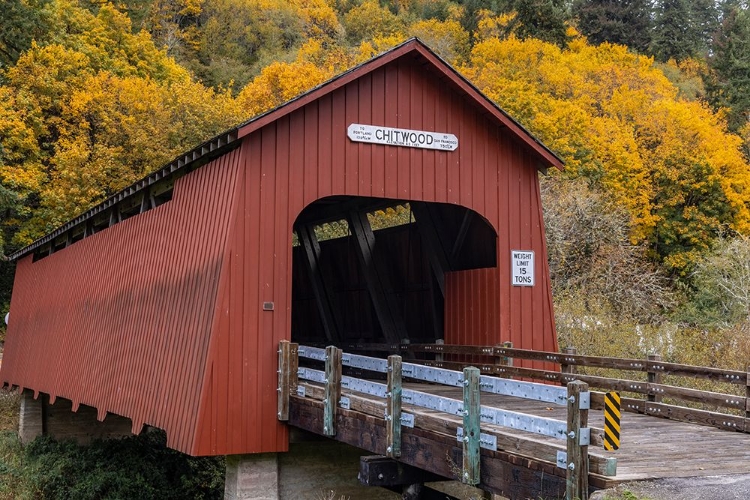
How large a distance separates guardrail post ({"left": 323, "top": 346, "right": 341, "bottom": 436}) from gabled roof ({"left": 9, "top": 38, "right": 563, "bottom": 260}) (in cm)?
299

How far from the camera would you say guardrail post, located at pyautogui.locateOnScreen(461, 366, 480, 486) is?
7.17 m

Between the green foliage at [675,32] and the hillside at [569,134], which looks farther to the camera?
the green foliage at [675,32]

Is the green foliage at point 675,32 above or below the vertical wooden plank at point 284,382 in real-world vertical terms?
above

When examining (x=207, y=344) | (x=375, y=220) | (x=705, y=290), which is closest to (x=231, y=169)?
(x=207, y=344)

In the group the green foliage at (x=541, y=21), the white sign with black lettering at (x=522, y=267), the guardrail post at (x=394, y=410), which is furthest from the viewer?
the green foliage at (x=541, y=21)

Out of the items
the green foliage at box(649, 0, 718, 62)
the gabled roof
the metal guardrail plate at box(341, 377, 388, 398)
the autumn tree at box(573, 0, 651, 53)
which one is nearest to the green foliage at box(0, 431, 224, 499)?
the gabled roof

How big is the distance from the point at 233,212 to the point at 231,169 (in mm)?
668

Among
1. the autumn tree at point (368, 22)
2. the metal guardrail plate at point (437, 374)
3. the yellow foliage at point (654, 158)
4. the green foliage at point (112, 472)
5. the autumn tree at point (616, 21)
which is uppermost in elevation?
the autumn tree at point (368, 22)

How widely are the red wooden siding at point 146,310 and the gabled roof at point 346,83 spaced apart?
263 millimetres

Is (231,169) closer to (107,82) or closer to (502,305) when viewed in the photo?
(502,305)

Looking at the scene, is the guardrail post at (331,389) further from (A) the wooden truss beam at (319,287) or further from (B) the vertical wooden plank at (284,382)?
(A) the wooden truss beam at (319,287)

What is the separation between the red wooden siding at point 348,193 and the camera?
10.6 meters

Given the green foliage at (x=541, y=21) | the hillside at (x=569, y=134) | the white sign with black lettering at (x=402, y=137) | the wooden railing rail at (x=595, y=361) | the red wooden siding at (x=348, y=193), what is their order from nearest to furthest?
the wooden railing rail at (x=595, y=361)
the red wooden siding at (x=348, y=193)
the white sign with black lettering at (x=402, y=137)
the hillside at (x=569, y=134)
the green foliage at (x=541, y=21)

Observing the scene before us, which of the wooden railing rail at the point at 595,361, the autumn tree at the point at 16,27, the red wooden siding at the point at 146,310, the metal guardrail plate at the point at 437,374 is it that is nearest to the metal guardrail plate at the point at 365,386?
the metal guardrail plate at the point at 437,374
